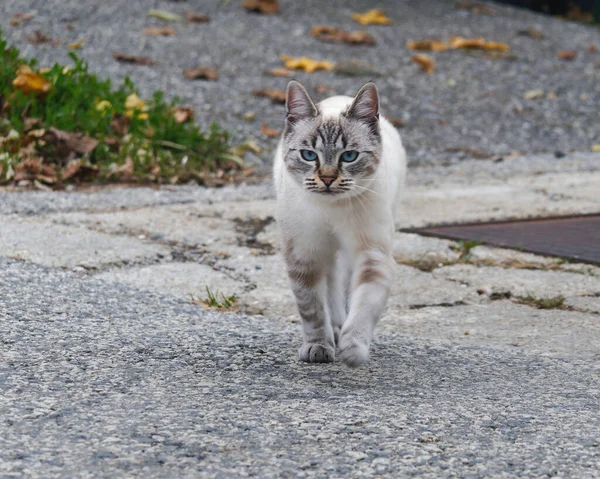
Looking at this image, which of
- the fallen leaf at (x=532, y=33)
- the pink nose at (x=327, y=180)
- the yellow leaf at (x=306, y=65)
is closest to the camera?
the pink nose at (x=327, y=180)

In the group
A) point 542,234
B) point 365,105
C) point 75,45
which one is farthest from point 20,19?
point 365,105

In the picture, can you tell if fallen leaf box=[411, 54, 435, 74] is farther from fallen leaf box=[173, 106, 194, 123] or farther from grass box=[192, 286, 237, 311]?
grass box=[192, 286, 237, 311]

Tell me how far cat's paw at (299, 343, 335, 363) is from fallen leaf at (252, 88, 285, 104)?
13.3 feet

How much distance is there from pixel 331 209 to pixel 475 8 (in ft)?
25.0

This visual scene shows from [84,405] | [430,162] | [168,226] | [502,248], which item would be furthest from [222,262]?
[430,162]

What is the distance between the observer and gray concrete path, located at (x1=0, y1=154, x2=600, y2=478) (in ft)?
6.44

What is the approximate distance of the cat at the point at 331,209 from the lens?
107 inches

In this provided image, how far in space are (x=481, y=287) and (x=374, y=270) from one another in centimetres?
93

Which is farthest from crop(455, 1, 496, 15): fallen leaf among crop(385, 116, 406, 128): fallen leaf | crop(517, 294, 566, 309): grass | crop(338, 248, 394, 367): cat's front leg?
crop(338, 248, 394, 367): cat's front leg

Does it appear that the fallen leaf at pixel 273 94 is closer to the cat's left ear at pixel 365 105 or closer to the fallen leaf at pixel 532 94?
the fallen leaf at pixel 532 94

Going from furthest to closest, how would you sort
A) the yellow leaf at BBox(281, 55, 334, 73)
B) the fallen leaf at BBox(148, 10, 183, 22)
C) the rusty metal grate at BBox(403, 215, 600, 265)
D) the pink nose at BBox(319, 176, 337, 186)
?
the fallen leaf at BBox(148, 10, 183, 22) < the yellow leaf at BBox(281, 55, 334, 73) < the rusty metal grate at BBox(403, 215, 600, 265) < the pink nose at BBox(319, 176, 337, 186)

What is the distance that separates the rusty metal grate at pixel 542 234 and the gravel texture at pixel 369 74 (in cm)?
167

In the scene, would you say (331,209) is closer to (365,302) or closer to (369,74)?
(365,302)

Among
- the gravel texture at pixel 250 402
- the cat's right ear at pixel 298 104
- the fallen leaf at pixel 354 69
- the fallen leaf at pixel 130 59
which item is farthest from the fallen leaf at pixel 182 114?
the cat's right ear at pixel 298 104
